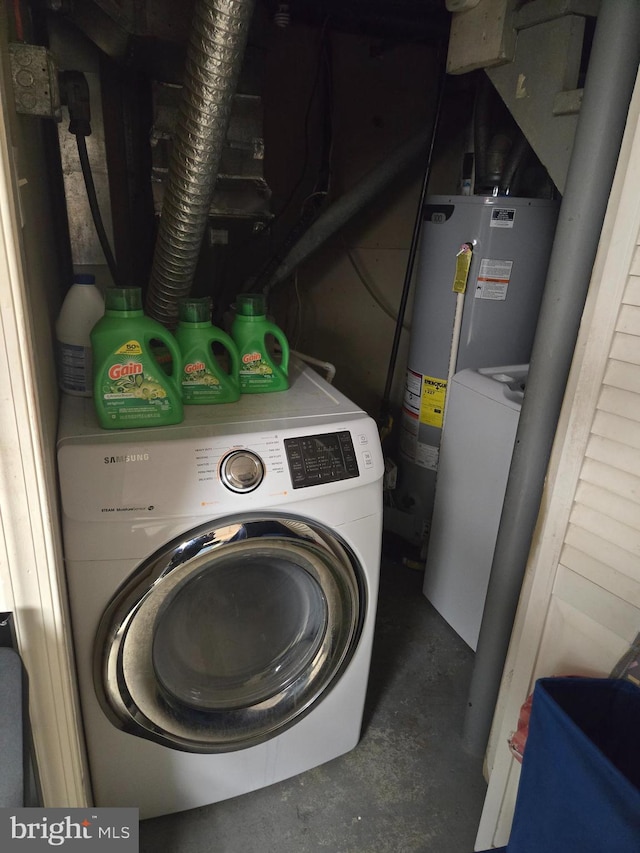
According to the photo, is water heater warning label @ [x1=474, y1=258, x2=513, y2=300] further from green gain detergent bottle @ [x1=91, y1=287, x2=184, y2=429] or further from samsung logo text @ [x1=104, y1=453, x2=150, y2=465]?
samsung logo text @ [x1=104, y1=453, x2=150, y2=465]

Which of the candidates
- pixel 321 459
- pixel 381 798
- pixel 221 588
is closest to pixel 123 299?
pixel 321 459

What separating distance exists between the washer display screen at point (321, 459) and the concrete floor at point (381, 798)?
83 centimetres

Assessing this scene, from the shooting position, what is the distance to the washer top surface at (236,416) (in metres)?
1.06

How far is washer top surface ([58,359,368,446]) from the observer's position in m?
1.06

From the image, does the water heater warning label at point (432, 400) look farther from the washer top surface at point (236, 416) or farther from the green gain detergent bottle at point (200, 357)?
the green gain detergent bottle at point (200, 357)

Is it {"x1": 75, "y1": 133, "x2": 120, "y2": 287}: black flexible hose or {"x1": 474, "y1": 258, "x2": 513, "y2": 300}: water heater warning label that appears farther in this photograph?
{"x1": 474, "y1": 258, "x2": 513, "y2": 300}: water heater warning label

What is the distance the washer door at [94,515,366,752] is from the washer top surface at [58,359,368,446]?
0.61 feet

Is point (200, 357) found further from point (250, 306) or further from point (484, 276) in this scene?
point (484, 276)

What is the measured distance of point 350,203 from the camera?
1976 mm

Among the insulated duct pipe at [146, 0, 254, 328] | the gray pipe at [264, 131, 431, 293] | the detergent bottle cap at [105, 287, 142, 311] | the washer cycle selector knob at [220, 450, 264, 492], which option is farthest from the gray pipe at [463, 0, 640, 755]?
the gray pipe at [264, 131, 431, 293]

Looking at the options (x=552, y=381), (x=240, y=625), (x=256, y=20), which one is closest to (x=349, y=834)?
(x=240, y=625)

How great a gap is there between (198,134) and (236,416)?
0.58m

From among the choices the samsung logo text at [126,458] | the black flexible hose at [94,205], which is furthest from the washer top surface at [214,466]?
the black flexible hose at [94,205]

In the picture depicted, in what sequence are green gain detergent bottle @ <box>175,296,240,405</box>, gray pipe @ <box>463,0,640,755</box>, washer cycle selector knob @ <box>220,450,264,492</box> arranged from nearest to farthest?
gray pipe @ <box>463,0,640,755</box> < washer cycle selector knob @ <box>220,450,264,492</box> < green gain detergent bottle @ <box>175,296,240,405</box>
